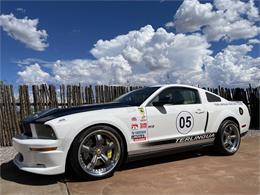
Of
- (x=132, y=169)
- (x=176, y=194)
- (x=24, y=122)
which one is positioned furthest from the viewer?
(x=132, y=169)

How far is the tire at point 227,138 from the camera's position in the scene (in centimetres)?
568

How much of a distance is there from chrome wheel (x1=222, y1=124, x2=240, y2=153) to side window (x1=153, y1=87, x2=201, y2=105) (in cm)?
95

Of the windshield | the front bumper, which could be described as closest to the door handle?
the windshield

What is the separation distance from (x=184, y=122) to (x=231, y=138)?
4.80 ft

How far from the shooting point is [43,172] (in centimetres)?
384

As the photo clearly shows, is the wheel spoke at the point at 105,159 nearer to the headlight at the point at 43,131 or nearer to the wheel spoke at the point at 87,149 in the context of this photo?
the wheel spoke at the point at 87,149

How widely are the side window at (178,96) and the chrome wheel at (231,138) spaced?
953 millimetres

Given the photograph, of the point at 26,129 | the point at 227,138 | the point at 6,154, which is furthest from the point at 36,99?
the point at 227,138

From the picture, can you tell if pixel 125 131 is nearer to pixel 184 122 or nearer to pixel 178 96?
pixel 184 122

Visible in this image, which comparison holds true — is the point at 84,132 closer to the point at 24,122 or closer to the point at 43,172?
the point at 43,172

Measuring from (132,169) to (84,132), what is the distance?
1257 mm

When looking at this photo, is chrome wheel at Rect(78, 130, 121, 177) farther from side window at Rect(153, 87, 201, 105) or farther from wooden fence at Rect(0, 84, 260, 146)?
wooden fence at Rect(0, 84, 260, 146)

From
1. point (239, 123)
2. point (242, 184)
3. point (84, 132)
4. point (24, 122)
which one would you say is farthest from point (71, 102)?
point (242, 184)

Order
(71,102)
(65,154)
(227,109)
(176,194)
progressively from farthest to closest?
1. (71,102)
2. (227,109)
3. (65,154)
4. (176,194)
